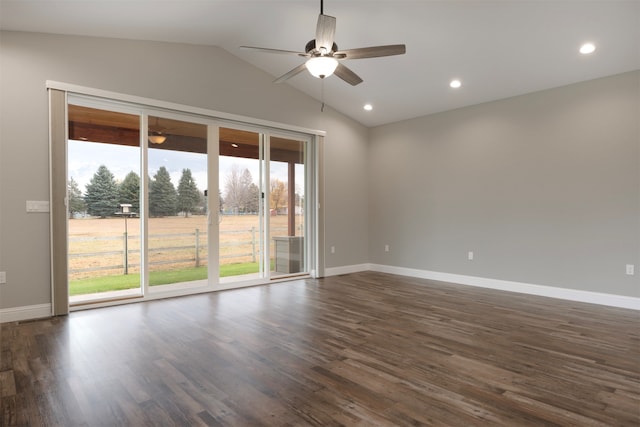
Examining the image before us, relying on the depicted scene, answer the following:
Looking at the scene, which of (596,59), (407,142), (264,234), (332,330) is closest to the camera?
(332,330)

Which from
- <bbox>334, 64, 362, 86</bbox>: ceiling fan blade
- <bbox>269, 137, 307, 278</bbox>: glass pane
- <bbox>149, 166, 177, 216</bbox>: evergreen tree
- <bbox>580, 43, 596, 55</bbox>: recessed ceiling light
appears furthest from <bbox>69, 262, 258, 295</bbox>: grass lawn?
<bbox>580, 43, 596, 55</bbox>: recessed ceiling light

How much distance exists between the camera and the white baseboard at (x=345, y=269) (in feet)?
20.8

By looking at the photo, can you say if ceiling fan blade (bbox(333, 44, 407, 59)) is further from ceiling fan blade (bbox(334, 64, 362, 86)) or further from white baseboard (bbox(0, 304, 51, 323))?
white baseboard (bbox(0, 304, 51, 323))

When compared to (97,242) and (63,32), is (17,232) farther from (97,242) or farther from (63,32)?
(63,32)

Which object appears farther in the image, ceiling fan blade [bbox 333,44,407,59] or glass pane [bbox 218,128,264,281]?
glass pane [bbox 218,128,264,281]

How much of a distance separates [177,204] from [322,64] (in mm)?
2893

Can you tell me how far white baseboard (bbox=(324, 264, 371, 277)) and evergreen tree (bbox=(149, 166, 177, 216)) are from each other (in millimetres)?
2851

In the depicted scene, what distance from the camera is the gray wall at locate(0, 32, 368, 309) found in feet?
11.8

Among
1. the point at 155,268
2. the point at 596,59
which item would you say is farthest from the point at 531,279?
the point at 155,268

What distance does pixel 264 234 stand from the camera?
559 centimetres

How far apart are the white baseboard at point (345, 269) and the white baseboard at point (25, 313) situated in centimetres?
395

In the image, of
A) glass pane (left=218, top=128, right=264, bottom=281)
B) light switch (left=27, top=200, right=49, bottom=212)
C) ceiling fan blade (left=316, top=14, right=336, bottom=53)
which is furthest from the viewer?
glass pane (left=218, top=128, right=264, bottom=281)

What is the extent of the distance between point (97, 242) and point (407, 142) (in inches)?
201

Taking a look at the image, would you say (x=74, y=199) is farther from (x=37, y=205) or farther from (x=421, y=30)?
(x=421, y=30)
